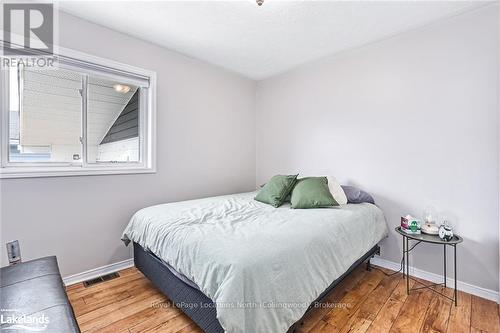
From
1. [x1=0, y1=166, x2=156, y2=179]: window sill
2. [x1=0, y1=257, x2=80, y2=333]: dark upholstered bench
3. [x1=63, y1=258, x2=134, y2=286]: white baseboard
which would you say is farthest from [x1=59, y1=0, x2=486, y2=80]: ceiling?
[x1=63, y1=258, x2=134, y2=286]: white baseboard

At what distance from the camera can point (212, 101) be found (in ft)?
10.5

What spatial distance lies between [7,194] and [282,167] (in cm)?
297

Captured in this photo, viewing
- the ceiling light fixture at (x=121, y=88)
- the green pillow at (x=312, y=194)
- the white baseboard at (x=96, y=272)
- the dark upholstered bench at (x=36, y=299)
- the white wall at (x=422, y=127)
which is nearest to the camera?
the dark upholstered bench at (x=36, y=299)

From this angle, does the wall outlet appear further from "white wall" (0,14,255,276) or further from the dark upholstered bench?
"white wall" (0,14,255,276)

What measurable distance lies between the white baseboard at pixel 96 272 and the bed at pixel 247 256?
0.43m

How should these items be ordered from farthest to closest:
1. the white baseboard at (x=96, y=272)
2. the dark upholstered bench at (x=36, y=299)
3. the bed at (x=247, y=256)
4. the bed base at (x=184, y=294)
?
the white baseboard at (x=96, y=272)
the bed base at (x=184, y=294)
the bed at (x=247, y=256)
the dark upholstered bench at (x=36, y=299)

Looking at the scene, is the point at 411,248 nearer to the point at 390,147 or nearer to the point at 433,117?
the point at 390,147

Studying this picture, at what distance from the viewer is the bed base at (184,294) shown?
1.30 meters

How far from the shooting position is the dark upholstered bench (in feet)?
3.19

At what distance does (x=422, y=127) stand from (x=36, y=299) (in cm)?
315

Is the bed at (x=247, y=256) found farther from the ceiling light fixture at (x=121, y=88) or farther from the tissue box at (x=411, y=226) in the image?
the ceiling light fixture at (x=121, y=88)

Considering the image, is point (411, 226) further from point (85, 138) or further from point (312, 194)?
point (85, 138)

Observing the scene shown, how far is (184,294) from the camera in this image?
1509 millimetres

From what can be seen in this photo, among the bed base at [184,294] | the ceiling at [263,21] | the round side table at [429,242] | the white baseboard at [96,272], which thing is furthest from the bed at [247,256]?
the ceiling at [263,21]
